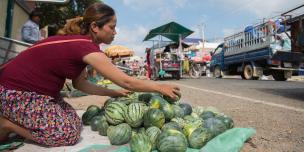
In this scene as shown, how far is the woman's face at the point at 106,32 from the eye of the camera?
3.56 meters

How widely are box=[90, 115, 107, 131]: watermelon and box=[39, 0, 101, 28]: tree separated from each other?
18.8 metres

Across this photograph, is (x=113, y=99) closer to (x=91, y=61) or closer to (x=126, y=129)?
(x=126, y=129)

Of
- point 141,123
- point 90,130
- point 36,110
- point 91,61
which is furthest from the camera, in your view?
point 90,130

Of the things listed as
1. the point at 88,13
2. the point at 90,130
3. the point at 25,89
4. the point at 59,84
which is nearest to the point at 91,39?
the point at 88,13

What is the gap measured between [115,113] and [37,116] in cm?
82

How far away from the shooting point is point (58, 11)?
23547 mm

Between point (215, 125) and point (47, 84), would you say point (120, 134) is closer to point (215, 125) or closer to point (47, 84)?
point (47, 84)

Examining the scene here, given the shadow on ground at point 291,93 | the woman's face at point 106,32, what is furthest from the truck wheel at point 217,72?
the woman's face at point 106,32

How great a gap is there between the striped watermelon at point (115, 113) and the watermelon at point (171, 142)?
2.26ft

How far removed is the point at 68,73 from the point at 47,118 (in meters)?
0.50

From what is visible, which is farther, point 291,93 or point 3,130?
point 291,93

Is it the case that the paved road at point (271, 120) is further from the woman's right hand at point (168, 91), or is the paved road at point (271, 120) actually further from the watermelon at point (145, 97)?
the watermelon at point (145, 97)

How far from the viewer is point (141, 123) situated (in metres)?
3.80

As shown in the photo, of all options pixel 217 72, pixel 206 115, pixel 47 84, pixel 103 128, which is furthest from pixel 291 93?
pixel 217 72
